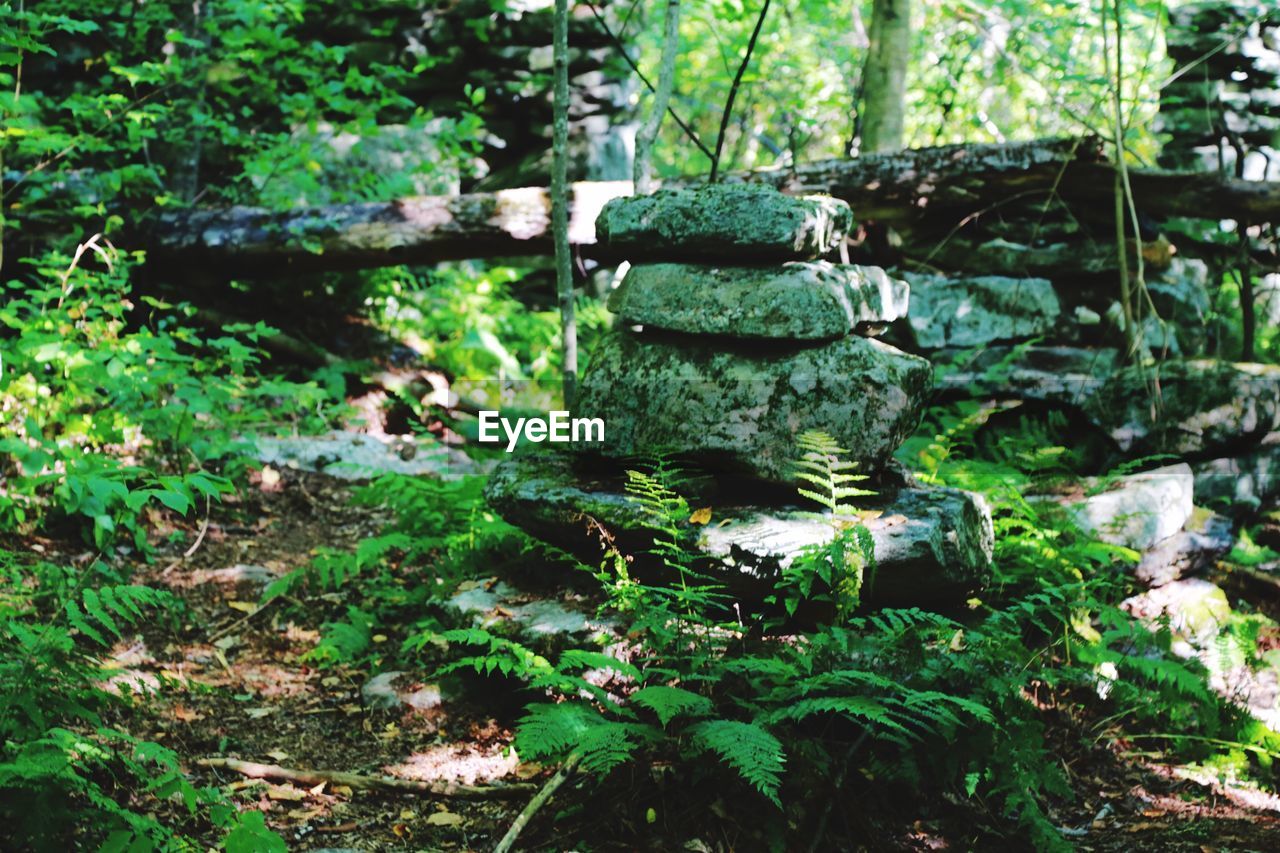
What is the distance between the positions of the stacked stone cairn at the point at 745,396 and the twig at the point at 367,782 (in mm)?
1254

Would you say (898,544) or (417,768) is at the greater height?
(898,544)

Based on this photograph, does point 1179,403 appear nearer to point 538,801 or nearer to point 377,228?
point 538,801

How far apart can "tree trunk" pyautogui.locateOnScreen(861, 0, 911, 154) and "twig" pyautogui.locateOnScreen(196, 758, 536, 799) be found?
8543 mm

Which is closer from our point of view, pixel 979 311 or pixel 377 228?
pixel 979 311

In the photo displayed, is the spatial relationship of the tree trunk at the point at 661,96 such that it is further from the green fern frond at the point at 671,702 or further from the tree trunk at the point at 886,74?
the tree trunk at the point at 886,74

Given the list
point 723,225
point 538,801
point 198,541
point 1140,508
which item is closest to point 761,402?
point 723,225

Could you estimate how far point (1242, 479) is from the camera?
760cm

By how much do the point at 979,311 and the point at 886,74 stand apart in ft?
10.2

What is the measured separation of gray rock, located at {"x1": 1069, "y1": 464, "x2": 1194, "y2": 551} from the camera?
6180 millimetres

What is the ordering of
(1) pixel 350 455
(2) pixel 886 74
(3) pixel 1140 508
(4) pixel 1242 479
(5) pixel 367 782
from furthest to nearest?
1. (2) pixel 886 74
2. (1) pixel 350 455
3. (4) pixel 1242 479
4. (3) pixel 1140 508
5. (5) pixel 367 782

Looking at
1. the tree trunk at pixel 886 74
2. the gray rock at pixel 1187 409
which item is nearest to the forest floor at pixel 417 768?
the gray rock at pixel 1187 409

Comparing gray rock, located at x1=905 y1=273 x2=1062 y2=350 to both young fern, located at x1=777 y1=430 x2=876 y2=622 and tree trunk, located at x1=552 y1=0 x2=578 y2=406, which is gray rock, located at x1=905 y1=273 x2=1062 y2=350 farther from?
young fern, located at x1=777 y1=430 x2=876 y2=622

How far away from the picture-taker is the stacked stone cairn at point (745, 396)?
15.2 feet

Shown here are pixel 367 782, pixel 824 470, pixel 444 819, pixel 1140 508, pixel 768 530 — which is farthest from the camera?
pixel 1140 508
